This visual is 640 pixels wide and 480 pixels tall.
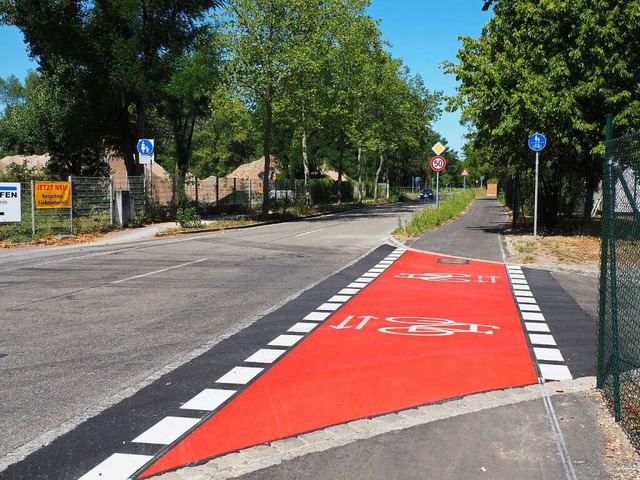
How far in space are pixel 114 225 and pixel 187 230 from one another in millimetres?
2952

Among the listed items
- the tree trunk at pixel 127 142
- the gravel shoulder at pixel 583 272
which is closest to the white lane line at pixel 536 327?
the gravel shoulder at pixel 583 272

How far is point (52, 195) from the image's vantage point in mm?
22312

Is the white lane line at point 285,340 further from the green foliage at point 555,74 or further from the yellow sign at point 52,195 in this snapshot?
the yellow sign at point 52,195

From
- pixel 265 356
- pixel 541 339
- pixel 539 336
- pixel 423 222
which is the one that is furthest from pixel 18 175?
pixel 541 339

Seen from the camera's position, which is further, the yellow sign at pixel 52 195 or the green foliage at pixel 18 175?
the green foliage at pixel 18 175

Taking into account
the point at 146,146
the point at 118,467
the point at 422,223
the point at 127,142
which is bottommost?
the point at 118,467

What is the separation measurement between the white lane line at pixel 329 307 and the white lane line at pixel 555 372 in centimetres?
352

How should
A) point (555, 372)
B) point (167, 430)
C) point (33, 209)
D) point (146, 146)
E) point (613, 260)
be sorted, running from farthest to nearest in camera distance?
point (146, 146), point (33, 209), point (555, 372), point (613, 260), point (167, 430)

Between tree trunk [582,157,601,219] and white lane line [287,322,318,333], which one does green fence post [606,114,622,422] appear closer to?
white lane line [287,322,318,333]

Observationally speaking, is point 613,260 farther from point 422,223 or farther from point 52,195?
point 52,195

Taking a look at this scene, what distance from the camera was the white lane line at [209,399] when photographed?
4977mm

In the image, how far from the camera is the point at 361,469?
387 cm

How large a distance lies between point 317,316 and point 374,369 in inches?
102

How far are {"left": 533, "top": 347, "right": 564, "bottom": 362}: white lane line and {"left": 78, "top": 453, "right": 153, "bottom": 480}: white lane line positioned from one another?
4.24 metres
